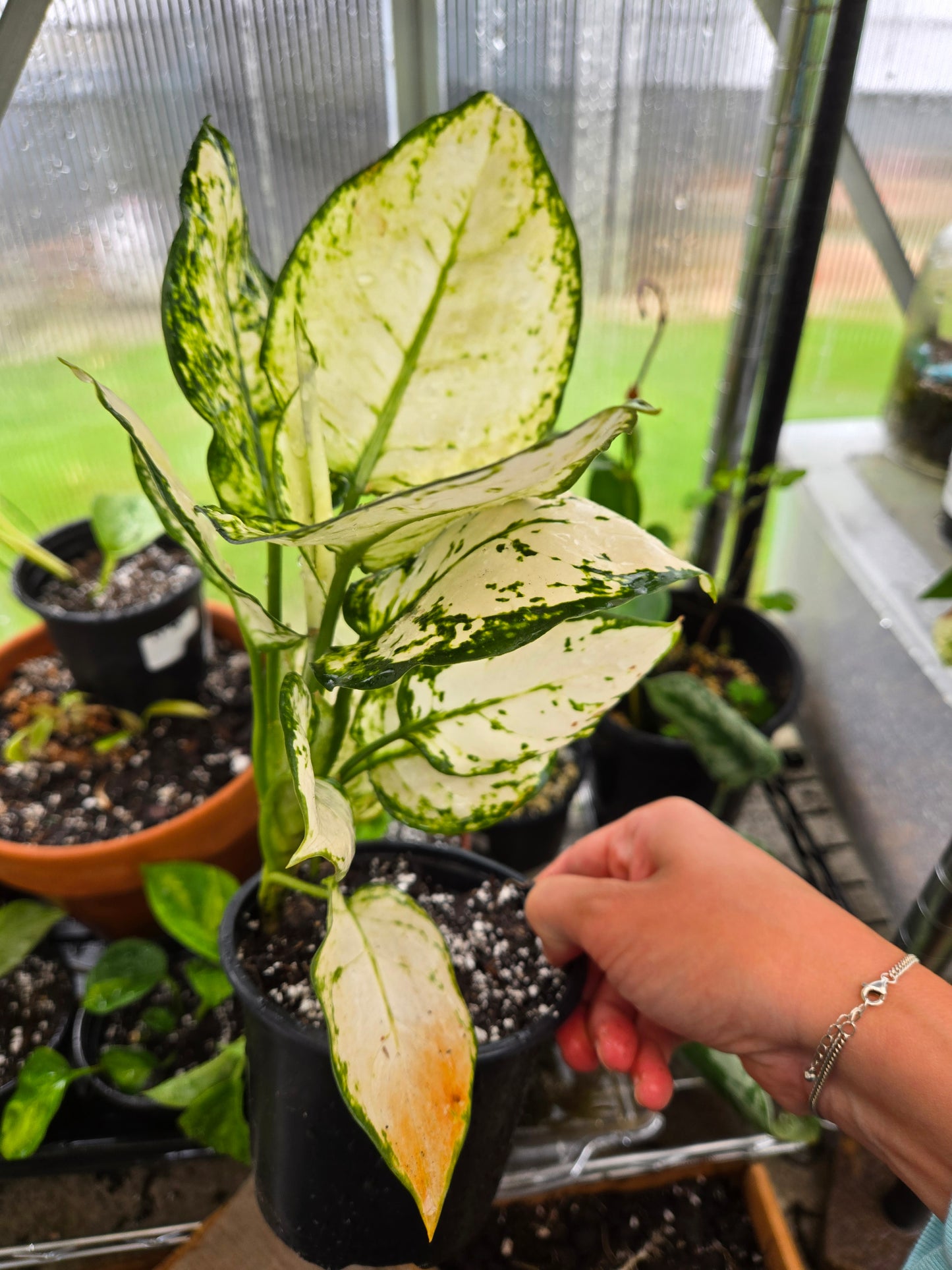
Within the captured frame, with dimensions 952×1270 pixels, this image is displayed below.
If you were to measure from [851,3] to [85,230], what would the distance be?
626 mm

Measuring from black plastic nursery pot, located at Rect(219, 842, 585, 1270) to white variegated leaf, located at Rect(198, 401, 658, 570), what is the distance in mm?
268

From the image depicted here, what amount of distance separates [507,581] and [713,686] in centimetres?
73

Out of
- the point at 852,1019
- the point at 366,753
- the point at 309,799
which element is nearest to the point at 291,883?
the point at 366,753

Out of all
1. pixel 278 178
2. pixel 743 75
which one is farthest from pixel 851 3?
pixel 278 178

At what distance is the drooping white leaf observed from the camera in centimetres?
42

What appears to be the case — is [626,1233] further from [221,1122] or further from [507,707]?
[507,707]

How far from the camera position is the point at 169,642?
0.82 meters

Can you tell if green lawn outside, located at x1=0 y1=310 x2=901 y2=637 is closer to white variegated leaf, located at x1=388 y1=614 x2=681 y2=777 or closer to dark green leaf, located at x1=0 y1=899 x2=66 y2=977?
dark green leaf, located at x1=0 y1=899 x2=66 y2=977

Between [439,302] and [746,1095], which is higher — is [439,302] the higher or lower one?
the higher one

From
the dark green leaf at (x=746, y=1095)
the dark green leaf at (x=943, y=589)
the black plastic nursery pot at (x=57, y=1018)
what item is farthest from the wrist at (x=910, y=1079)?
the black plastic nursery pot at (x=57, y=1018)

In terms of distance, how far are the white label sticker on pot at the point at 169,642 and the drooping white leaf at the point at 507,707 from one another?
397 mm

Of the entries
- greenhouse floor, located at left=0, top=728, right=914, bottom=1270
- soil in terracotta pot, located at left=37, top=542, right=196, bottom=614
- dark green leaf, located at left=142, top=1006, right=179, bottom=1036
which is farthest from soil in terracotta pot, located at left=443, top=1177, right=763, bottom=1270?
soil in terracotta pot, located at left=37, top=542, right=196, bottom=614

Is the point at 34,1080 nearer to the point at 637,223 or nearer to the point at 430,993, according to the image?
the point at 430,993

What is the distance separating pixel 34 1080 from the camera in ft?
2.13
